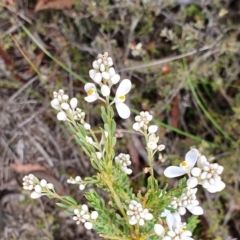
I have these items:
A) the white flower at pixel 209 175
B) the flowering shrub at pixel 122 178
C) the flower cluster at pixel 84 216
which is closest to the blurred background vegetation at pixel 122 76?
the flowering shrub at pixel 122 178

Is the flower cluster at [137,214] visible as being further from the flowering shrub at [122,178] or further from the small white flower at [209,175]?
the small white flower at [209,175]

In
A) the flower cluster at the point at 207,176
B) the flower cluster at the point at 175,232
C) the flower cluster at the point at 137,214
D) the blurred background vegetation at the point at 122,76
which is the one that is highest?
the blurred background vegetation at the point at 122,76

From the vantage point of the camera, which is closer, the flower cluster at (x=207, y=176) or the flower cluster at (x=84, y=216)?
the flower cluster at (x=207, y=176)

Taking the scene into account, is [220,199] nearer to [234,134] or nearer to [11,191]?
[234,134]

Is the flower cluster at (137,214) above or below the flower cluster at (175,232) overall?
above

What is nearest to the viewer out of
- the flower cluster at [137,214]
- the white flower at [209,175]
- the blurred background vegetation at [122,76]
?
the white flower at [209,175]

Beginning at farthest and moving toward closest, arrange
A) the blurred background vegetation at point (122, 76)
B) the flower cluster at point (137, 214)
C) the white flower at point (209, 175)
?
the blurred background vegetation at point (122, 76) → the flower cluster at point (137, 214) → the white flower at point (209, 175)

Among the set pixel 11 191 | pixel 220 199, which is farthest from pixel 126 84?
pixel 11 191
